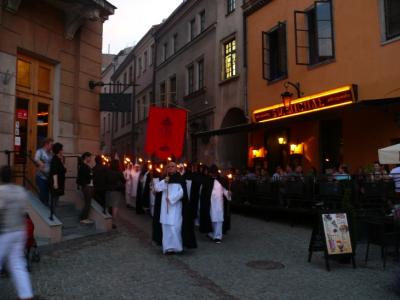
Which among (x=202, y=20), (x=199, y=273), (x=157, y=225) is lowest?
(x=199, y=273)

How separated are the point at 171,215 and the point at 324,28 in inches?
383

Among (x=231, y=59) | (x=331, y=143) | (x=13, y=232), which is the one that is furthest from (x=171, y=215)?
(x=231, y=59)

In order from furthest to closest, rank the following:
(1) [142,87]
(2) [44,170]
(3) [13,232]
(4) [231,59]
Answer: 1. (1) [142,87]
2. (4) [231,59]
3. (2) [44,170]
4. (3) [13,232]

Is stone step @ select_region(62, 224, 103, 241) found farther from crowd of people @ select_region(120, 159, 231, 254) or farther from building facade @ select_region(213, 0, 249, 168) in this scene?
building facade @ select_region(213, 0, 249, 168)

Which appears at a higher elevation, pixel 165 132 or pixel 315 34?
pixel 315 34

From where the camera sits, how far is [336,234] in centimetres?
753

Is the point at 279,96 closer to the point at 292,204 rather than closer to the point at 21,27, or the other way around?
the point at 292,204

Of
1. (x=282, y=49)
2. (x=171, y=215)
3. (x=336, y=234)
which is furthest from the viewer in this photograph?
(x=282, y=49)

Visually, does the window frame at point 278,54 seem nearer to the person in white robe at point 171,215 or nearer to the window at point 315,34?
the window at point 315,34

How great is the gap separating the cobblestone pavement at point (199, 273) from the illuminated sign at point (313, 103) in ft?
19.0

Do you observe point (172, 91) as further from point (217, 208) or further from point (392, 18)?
point (217, 208)

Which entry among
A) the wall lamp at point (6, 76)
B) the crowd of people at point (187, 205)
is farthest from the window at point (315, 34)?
the wall lamp at point (6, 76)

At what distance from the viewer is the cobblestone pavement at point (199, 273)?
6.06 metres

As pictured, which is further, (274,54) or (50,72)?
(274,54)
